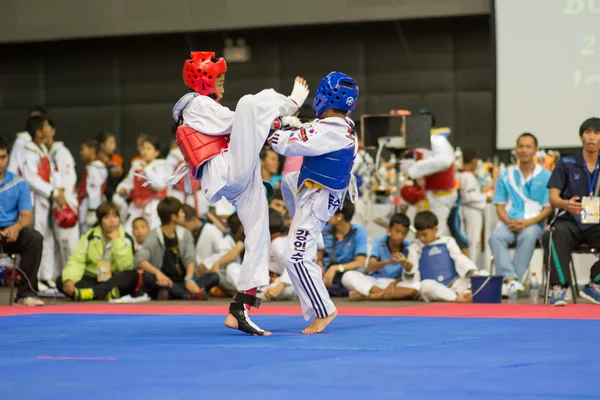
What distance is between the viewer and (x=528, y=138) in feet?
23.4

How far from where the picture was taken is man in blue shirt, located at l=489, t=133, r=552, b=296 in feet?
23.0

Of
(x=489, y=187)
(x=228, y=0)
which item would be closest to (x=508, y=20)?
(x=489, y=187)

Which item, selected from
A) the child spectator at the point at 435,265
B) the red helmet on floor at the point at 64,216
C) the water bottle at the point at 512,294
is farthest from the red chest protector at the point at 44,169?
the water bottle at the point at 512,294

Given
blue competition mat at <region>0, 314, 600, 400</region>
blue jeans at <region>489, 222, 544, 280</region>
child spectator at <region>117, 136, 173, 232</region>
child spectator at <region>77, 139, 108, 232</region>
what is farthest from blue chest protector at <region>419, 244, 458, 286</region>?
child spectator at <region>77, 139, 108, 232</region>

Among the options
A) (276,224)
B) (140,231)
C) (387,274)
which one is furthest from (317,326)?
(140,231)

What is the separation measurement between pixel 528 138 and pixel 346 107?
3.01 metres

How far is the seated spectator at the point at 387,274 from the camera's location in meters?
7.23

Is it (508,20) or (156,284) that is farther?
(508,20)

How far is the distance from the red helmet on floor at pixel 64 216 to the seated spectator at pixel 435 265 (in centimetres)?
299

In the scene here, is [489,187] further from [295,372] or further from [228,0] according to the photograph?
[295,372]

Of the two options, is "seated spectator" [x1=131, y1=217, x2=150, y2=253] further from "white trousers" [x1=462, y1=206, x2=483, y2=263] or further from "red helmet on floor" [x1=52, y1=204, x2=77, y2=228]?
"white trousers" [x1=462, y1=206, x2=483, y2=263]

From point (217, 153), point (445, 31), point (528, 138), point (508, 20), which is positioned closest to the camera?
point (217, 153)

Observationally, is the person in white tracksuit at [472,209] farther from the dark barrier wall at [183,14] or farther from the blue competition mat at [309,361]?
the dark barrier wall at [183,14]

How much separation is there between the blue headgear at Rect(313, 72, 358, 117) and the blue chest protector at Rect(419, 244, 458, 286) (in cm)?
283
